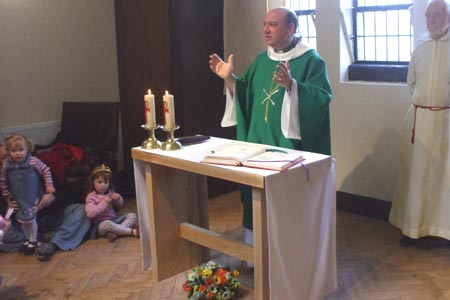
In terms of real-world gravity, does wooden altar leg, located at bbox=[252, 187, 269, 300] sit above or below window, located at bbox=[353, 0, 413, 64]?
below

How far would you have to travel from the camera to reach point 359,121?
4.60m

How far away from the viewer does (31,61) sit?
524cm

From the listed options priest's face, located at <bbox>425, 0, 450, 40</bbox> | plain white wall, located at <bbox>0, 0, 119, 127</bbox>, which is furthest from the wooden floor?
plain white wall, located at <bbox>0, 0, 119, 127</bbox>

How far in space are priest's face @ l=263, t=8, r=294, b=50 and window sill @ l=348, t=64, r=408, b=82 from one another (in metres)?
1.28

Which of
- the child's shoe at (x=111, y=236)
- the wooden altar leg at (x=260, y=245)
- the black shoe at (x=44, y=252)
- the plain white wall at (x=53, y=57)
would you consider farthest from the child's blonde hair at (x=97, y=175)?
the wooden altar leg at (x=260, y=245)

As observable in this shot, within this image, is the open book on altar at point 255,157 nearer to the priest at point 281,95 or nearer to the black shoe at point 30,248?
the priest at point 281,95

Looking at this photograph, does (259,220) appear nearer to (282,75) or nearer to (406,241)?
(282,75)

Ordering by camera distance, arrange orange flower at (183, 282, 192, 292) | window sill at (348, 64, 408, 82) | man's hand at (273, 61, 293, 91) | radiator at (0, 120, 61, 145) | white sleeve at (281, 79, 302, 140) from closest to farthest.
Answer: man's hand at (273, 61, 293, 91) → white sleeve at (281, 79, 302, 140) → orange flower at (183, 282, 192, 292) → window sill at (348, 64, 408, 82) → radiator at (0, 120, 61, 145)

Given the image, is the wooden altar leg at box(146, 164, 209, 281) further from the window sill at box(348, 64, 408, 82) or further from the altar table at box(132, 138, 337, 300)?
the window sill at box(348, 64, 408, 82)

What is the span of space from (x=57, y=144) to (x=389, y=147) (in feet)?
8.50

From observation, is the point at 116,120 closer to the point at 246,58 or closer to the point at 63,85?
the point at 63,85

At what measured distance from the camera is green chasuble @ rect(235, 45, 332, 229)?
3.25 meters

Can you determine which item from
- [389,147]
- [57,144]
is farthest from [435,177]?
[57,144]

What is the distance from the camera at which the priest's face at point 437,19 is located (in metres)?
3.58
